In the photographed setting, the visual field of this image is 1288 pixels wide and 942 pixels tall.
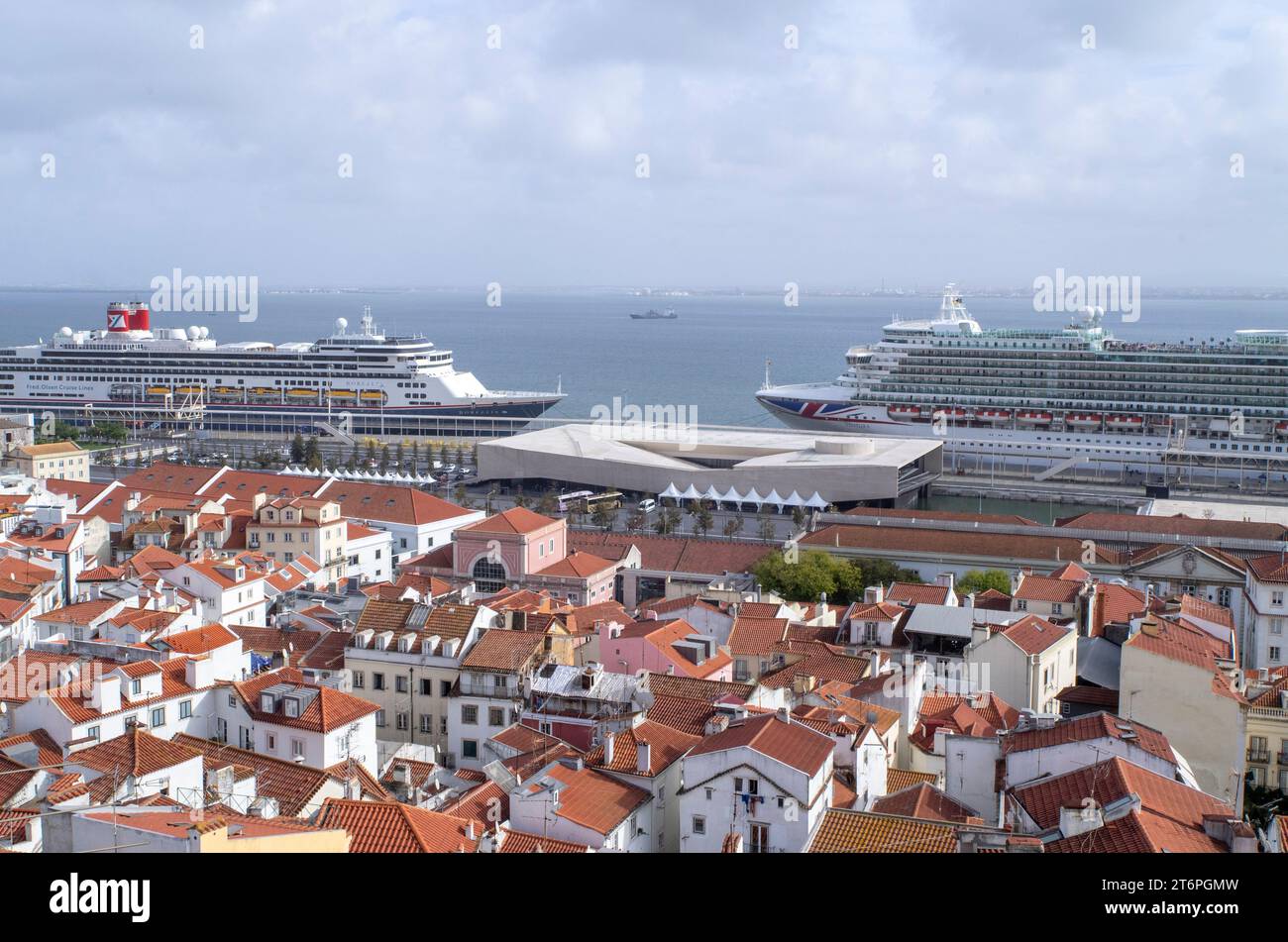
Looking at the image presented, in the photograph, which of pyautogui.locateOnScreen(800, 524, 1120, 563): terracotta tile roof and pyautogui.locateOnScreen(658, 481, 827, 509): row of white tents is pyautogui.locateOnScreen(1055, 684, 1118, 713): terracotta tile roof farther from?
pyautogui.locateOnScreen(658, 481, 827, 509): row of white tents

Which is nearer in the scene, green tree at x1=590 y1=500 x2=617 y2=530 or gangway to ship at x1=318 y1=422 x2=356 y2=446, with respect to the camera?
green tree at x1=590 y1=500 x2=617 y2=530

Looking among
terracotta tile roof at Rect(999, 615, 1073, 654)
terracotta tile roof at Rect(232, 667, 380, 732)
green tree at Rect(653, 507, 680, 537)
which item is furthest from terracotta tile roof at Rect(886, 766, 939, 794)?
green tree at Rect(653, 507, 680, 537)

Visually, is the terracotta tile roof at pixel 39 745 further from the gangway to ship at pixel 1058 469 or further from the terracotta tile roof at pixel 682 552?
the gangway to ship at pixel 1058 469

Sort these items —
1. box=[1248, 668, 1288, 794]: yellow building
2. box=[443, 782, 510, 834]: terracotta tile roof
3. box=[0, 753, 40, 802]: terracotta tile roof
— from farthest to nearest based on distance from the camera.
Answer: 1. box=[1248, 668, 1288, 794]: yellow building
2. box=[443, 782, 510, 834]: terracotta tile roof
3. box=[0, 753, 40, 802]: terracotta tile roof

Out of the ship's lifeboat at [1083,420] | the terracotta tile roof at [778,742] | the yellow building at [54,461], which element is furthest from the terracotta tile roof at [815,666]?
the ship's lifeboat at [1083,420]

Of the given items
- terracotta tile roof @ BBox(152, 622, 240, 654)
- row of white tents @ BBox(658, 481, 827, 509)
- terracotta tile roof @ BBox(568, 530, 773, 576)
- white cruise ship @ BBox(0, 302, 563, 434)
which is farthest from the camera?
white cruise ship @ BBox(0, 302, 563, 434)
